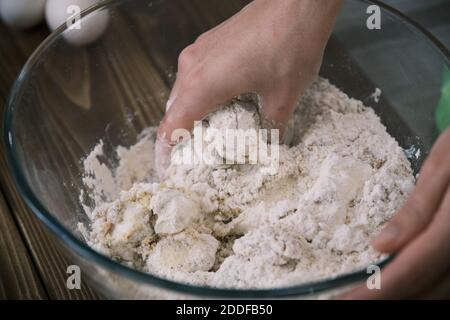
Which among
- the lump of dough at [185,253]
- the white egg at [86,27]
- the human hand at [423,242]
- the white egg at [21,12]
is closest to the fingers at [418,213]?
the human hand at [423,242]

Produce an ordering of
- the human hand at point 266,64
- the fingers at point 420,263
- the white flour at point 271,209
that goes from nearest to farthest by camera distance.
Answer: the fingers at point 420,263 < the white flour at point 271,209 < the human hand at point 266,64

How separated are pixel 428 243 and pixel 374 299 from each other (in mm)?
82

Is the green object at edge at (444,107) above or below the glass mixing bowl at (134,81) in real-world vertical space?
below

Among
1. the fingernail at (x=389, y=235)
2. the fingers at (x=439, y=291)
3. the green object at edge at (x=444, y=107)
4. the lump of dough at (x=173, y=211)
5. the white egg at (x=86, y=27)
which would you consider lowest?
the fingers at (x=439, y=291)

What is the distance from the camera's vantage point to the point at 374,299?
0.62 metres

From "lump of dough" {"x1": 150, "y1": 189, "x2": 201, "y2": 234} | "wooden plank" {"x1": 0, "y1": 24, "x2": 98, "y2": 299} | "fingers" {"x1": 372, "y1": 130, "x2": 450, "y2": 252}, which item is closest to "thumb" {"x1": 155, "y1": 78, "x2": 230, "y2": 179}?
"lump of dough" {"x1": 150, "y1": 189, "x2": 201, "y2": 234}

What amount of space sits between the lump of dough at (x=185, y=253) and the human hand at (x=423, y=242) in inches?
8.6

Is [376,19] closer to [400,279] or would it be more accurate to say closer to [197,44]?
[197,44]

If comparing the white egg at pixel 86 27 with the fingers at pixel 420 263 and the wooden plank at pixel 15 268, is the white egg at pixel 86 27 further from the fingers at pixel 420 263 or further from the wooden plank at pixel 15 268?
the fingers at pixel 420 263

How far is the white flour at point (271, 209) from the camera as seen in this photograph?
74 centimetres

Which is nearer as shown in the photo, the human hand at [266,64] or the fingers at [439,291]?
the fingers at [439,291]

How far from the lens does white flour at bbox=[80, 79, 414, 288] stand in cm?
74

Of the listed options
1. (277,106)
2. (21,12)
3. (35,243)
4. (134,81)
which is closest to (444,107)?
(277,106)
